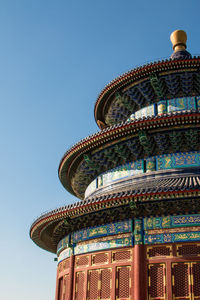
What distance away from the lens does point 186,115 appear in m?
15.4

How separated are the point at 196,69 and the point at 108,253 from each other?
10.7m

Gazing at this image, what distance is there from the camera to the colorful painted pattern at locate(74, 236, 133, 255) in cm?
1457

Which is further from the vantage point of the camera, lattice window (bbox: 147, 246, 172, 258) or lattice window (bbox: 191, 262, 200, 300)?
lattice window (bbox: 147, 246, 172, 258)

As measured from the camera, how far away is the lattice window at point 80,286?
15.3m

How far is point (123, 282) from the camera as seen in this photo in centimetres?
1413

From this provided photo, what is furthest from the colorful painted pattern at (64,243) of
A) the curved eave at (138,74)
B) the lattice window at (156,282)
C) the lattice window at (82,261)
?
the curved eave at (138,74)

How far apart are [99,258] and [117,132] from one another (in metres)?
5.72

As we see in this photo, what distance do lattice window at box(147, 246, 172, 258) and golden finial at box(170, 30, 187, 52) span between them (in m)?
13.8

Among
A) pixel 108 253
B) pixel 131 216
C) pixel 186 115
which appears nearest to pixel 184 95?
pixel 186 115

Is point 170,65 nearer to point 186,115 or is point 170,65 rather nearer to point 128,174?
point 186,115

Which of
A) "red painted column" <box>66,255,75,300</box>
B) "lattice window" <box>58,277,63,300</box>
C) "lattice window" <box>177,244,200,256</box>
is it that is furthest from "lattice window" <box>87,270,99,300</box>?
"lattice window" <box>177,244,200,256</box>

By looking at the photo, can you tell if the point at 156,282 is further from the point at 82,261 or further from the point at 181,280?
the point at 82,261

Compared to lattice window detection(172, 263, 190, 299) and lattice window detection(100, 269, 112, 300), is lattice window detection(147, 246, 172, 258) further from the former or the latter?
lattice window detection(100, 269, 112, 300)

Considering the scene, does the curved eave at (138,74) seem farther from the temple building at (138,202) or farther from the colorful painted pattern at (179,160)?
the colorful painted pattern at (179,160)
